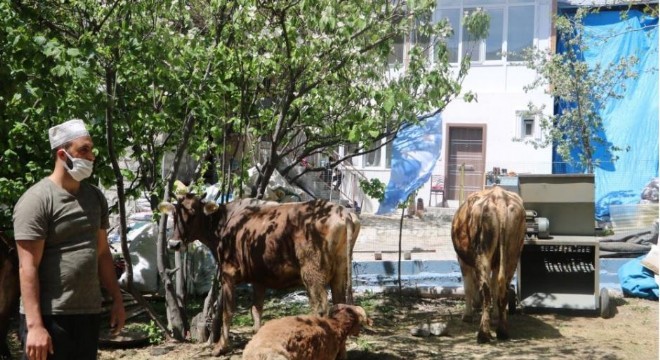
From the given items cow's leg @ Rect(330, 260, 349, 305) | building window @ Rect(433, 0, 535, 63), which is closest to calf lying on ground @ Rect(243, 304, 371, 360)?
cow's leg @ Rect(330, 260, 349, 305)

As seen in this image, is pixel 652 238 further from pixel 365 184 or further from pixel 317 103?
pixel 317 103

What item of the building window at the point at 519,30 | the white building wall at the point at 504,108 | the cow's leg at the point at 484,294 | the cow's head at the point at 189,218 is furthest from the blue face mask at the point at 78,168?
the building window at the point at 519,30

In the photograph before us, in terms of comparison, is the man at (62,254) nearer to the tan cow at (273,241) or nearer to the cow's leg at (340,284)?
the tan cow at (273,241)

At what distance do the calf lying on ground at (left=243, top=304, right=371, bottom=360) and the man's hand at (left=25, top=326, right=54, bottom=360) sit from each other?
5.71 feet

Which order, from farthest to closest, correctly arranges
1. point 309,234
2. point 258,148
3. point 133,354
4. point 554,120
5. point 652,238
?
point 554,120
point 652,238
point 258,148
point 133,354
point 309,234

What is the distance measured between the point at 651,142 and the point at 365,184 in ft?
49.6

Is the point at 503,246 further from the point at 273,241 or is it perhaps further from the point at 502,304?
the point at 273,241

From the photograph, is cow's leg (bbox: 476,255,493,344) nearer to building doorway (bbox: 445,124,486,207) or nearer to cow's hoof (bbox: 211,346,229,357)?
cow's hoof (bbox: 211,346,229,357)

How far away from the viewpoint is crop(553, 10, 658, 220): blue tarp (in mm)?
21812

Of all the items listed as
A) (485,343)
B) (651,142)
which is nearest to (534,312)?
(485,343)

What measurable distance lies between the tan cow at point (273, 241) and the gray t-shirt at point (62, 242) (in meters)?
3.14

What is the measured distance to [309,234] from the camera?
7109 millimetres

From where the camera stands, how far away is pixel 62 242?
13.3ft

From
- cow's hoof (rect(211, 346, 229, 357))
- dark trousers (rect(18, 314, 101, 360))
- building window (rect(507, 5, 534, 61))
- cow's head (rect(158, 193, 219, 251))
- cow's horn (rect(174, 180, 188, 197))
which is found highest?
building window (rect(507, 5, 534, 61))
